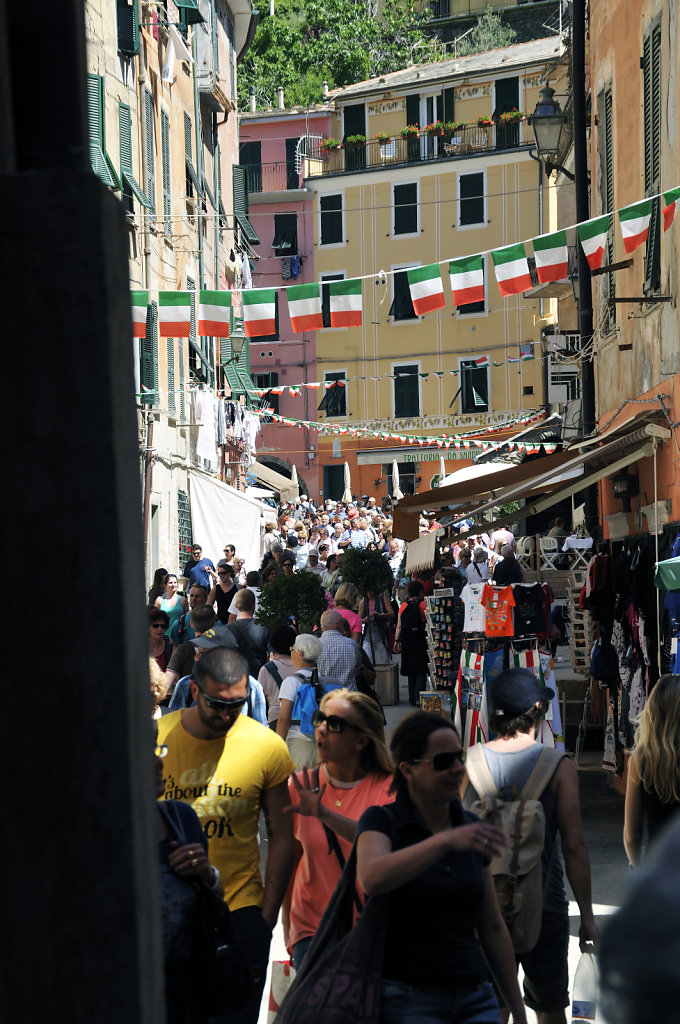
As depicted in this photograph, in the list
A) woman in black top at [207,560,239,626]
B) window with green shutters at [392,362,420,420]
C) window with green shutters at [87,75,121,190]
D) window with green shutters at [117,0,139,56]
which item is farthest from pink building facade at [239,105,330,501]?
woman in black top at [207,560,239,626]

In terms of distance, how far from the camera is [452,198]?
169 ft

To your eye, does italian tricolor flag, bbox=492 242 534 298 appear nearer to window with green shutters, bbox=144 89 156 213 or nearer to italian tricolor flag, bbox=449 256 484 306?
italian tricolor flag, bbox=449 256 484 306

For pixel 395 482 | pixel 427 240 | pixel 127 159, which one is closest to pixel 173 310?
pixel 127 159

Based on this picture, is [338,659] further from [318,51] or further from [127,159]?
[318,51]

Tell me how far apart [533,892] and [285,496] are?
43.9 meters

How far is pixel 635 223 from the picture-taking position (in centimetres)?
1133

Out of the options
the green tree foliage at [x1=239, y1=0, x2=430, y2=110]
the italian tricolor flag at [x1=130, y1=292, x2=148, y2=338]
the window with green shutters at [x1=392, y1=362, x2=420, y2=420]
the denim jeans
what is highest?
the green tree foliage at [x1=239, y1=0, x2=430, y2=110]

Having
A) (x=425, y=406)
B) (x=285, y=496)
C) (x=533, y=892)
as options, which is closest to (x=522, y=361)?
(x=425, y=406)

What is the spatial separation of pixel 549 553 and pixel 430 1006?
71.6 ft

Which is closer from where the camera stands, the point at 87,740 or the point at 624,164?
the point at 87,740

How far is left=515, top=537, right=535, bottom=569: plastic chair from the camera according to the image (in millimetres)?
25438

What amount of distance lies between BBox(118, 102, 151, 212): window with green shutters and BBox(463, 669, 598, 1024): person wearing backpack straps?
63.0 feet

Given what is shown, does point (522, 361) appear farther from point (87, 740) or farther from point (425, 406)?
point (87, 740)

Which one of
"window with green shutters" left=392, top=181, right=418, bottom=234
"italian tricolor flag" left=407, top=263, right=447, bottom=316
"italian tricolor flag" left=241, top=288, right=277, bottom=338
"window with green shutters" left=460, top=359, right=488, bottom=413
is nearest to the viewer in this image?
"italian tricolor flag" left=407, top=263, right=447, bottom=316
